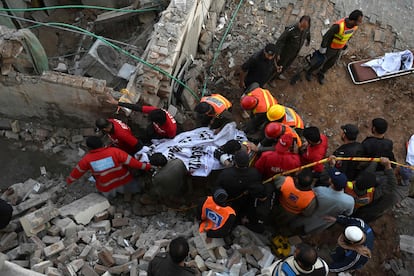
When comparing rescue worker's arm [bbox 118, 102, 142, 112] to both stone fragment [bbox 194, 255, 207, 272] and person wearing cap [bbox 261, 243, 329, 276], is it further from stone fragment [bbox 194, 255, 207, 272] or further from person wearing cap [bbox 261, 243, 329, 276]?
person wearing cap [bbox 261, 243, 329, 276]

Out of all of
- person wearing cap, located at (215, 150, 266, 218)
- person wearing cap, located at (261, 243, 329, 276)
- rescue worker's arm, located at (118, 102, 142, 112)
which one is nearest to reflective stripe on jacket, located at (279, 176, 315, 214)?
person wearing cap, located at (215, 150, 266, 218)

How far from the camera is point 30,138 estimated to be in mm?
6848

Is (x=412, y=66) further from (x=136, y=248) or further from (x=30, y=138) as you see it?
(x=30, y=138)

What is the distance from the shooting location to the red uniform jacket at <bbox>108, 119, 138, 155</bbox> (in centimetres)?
562

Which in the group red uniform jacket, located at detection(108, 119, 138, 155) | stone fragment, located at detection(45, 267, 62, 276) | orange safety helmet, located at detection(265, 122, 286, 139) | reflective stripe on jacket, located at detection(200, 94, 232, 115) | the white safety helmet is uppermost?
reflective stripe on jacket, located at detection(200, 94, 232, 115)

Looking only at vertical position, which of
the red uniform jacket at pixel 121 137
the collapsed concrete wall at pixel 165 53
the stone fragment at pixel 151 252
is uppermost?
the collapsed concrete wall at pixel 165 53

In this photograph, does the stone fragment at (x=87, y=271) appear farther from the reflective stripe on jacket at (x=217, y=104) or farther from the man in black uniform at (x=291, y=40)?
the man in black uniform at (x=291, y=40)

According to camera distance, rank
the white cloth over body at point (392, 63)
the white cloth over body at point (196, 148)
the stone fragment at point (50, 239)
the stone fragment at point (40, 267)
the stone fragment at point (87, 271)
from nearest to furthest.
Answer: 1. the stone fragment at point (40, 267)
2. the stone fragment at point (87, 271)
3. the stone fragment at point (50, 239)
4. the white cloth over body at point (196, 148)
5. the white cloth over body at point (392, 63)

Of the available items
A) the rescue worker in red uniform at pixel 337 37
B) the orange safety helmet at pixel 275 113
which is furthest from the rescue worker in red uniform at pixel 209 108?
the rescue worker in red uniform at pixel 337 37

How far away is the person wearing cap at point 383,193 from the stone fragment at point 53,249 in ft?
13.6

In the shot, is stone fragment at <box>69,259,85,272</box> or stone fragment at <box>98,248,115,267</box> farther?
stone fragment at <box>98,248,115,267</box>

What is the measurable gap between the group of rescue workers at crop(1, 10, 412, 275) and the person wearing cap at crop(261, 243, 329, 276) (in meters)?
0.01

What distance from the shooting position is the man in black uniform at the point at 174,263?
3916 mm

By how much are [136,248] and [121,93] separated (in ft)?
7.95
